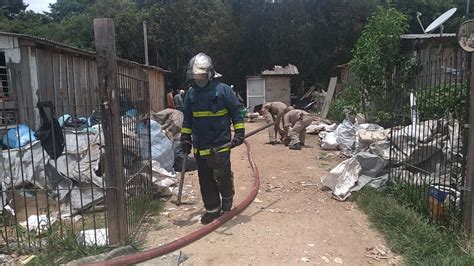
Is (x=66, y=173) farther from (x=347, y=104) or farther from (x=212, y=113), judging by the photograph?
(x=347, y=104)

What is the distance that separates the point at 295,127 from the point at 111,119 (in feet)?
24.3

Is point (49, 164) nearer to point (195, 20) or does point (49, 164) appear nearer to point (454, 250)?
point (454, 250)

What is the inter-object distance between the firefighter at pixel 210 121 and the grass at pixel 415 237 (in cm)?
182

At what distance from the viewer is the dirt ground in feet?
13.3

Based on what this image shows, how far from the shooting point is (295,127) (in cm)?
1087

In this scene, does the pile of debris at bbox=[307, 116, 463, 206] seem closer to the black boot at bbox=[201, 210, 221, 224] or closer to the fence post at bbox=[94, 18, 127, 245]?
the black boot at bbox=[201, 210, 221, 224]

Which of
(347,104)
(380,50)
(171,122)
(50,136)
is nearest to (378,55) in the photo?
(380,50)

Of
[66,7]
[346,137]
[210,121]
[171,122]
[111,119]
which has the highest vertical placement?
[66,7]

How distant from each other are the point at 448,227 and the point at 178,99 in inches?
513

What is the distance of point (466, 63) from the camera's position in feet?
13.5

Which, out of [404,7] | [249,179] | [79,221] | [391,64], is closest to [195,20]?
[404,7]

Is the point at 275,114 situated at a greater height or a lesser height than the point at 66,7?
lesser

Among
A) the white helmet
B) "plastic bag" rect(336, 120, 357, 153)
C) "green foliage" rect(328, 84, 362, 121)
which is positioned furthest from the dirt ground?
"green foliage" rect(328, 84, 362, 121)

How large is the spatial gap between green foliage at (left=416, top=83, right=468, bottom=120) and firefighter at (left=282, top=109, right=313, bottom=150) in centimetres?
533
